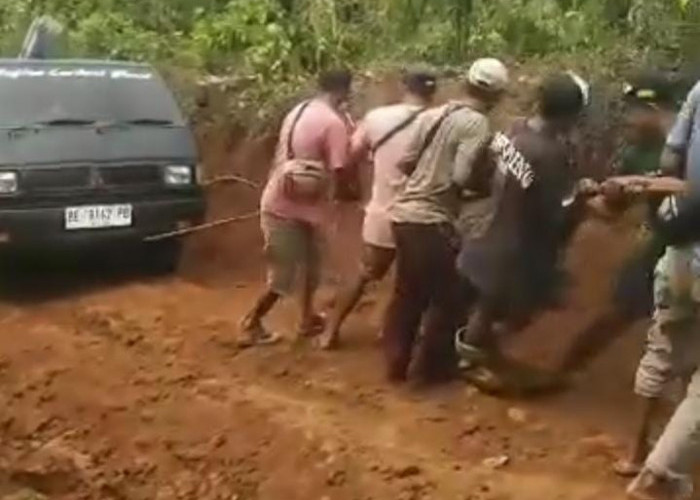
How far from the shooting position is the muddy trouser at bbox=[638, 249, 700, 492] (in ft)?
19.6

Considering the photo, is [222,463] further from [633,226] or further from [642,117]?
[633,226]

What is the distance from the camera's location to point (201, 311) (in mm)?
9969

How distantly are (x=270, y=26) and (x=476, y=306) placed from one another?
722 centimetres

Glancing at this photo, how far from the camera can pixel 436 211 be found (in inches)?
302

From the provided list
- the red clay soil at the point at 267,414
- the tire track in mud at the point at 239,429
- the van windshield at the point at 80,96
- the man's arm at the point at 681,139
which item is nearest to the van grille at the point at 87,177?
the van windshield at the point at 80,96

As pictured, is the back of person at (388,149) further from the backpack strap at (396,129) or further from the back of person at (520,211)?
the back of person at (520,211)

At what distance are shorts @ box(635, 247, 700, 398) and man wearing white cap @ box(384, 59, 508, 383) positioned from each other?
1.43 metres

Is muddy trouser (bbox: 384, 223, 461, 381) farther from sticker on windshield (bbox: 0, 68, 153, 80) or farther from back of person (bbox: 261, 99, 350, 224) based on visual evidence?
sticker on windshield (bbox: 0, 68, 153, 80)

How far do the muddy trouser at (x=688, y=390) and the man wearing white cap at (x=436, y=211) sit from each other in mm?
1465


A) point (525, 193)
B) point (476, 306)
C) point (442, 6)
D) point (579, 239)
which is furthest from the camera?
point (442, 6)

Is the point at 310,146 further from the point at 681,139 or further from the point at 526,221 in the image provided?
the point at 681,139

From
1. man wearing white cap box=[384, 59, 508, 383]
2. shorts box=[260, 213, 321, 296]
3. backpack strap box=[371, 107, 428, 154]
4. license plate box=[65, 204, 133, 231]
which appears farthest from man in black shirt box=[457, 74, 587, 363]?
license plate box=[65, 204, 133, 231]

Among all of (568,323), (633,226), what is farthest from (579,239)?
(568,323)

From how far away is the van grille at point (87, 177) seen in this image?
1001 cm
